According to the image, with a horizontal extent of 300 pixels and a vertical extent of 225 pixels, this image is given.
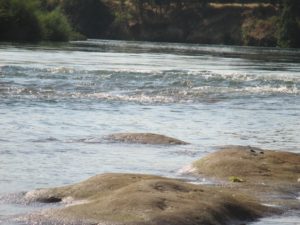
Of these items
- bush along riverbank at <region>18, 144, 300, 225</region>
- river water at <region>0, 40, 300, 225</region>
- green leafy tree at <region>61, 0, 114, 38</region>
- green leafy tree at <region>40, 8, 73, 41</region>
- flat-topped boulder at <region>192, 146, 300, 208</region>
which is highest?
bush along riverbank at <region>18, 144, 300, 225</region>

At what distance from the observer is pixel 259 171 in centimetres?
1377

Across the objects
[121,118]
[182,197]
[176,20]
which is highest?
[182,197]

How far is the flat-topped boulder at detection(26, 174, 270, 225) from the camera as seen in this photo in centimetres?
Answer: 970

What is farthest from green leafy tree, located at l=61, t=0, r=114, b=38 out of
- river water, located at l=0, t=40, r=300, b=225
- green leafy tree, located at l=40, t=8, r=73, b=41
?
river water, located at l=0, t=40, r=300, b=225

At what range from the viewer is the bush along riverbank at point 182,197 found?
9789 mm

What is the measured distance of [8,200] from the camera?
11188 millimetres

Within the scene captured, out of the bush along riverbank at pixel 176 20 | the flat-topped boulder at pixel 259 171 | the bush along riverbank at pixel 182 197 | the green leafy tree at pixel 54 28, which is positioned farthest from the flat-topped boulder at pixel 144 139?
the bush along riverbank at pixel 176 20

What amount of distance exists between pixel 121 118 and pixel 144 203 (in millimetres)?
13152

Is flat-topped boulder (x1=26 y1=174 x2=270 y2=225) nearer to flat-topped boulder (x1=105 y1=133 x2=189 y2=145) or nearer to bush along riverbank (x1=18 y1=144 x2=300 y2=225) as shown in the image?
bush along riverbank (x1=18 y1=144 x2=300 y2=225)

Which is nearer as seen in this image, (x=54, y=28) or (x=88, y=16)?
(x=54, y=28)

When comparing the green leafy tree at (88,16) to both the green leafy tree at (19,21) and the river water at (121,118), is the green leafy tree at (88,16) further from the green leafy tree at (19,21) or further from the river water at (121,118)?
the river water at (121,118)

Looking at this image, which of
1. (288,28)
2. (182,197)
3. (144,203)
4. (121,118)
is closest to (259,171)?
(182,197)

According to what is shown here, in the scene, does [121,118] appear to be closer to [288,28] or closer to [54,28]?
[54,28]

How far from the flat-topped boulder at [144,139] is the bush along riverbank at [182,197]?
12.6 ft
